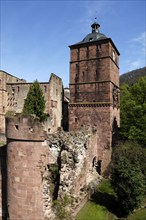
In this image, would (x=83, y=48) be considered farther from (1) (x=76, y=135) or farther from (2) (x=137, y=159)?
(2) (x=137, y=159)

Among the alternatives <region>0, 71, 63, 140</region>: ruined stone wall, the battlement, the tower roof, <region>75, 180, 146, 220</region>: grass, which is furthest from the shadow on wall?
<region>0, 71, 63, 140</region>: ruined stone wall

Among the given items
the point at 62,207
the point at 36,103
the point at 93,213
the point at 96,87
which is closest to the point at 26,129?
the point at 62,207

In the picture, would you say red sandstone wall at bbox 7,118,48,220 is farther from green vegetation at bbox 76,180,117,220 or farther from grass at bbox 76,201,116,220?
green vegetation at bbox 76,180,117,220

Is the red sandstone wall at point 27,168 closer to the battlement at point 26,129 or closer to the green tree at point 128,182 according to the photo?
the battlement at point 26,129

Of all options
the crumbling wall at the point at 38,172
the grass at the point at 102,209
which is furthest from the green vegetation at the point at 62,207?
the grass at the point at 102,209

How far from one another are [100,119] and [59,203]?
11262 mm

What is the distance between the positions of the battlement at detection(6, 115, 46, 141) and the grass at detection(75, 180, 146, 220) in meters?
5.87

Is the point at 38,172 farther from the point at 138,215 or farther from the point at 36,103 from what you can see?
the point at 36,103

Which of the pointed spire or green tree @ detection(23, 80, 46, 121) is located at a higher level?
the pointed spire

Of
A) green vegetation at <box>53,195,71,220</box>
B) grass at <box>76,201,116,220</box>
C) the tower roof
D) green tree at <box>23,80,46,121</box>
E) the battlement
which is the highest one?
the tower roof

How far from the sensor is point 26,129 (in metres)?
13.5

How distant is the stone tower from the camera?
76.5ft

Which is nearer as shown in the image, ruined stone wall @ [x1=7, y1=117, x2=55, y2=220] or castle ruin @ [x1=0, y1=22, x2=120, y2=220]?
ruined stone wall @ [x1=7, y1=117, x2=55, y2=220]

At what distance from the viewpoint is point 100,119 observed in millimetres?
23422
